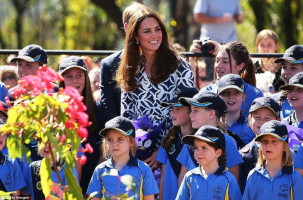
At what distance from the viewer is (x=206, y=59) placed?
26.6ft

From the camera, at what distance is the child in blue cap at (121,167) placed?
19.0 ft

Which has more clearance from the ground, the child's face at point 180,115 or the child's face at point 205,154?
the child's face at point 180,115

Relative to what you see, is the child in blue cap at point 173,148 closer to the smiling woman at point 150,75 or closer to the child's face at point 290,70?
the smiling woman at point 150,75

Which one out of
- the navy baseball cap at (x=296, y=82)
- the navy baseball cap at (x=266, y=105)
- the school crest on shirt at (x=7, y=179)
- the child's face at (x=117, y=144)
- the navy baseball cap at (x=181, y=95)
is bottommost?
the school crest on shirt at (x=7, y=179)

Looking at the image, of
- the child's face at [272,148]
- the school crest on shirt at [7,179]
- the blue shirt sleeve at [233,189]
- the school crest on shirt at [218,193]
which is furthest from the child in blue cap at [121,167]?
the child's face at [272,148]

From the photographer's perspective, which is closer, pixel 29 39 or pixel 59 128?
pixel 59 128

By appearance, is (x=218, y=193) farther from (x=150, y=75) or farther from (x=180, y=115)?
(x=150, y=75)

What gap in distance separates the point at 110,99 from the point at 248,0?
12746 mm

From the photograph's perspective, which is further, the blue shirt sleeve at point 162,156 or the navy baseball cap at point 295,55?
the navy baseball cap at point 295,55

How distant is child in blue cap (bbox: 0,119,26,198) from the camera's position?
607cm

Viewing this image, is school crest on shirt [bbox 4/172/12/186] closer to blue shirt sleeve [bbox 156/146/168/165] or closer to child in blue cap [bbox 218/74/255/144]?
blue shirt sleeve [bbox 156/146/168/165]

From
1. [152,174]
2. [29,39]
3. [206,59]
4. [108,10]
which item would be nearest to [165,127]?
[152,174]

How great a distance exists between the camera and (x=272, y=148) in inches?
221

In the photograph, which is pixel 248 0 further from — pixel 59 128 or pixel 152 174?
pixel 59 128
